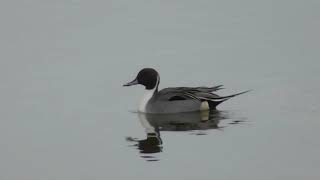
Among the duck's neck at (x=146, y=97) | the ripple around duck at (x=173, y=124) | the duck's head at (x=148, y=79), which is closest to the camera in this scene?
the ripple around duck at (x=173, y=124)

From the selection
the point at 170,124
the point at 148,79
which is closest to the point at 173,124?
the point at 170,124

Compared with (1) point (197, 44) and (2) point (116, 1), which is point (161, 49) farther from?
(2) point (116, 1)

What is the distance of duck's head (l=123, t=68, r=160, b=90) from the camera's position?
16.2 m

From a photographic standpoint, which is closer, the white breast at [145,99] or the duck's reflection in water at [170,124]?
the duck's reflection in water at [170,124]

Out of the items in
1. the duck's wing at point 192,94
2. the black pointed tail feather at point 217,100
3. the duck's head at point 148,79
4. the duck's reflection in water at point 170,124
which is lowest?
the duck's reflection in water at point 170,124

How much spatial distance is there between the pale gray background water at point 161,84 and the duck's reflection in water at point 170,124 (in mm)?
199

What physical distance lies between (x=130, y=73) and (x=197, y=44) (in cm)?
285

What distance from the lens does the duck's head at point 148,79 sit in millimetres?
16203

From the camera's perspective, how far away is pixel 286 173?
438 inches

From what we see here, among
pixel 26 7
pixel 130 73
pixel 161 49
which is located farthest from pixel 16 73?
pixel 26 7

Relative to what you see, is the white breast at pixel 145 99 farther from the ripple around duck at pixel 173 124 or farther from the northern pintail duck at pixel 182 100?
the ripple around duck at pixel 173 124

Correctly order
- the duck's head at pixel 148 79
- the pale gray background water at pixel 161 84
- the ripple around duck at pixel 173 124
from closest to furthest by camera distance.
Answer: the pale gray background water at pixel 161 84
the ripple around duck at pixel 173 124
the duck's head at pixel 148 79

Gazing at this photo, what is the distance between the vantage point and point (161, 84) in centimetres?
1744

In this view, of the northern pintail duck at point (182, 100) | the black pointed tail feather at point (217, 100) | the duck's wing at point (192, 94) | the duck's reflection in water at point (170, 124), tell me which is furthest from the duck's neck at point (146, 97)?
the black pointed tail feather at point (217, 100)
